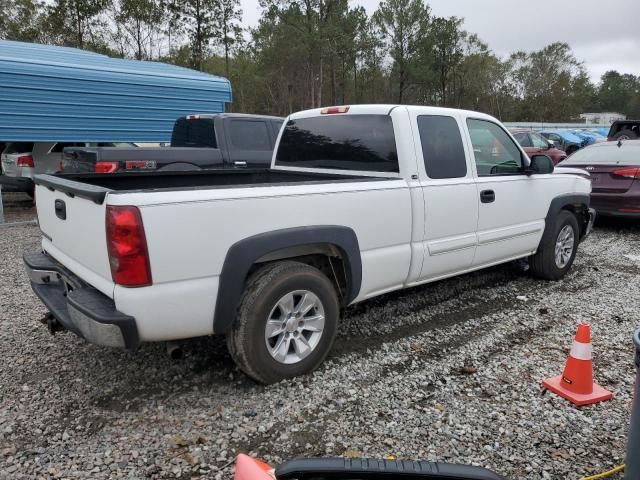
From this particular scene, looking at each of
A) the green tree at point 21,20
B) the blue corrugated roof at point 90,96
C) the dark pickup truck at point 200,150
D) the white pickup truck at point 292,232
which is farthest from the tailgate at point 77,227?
the green tree at point 21,20

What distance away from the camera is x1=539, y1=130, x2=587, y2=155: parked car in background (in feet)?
78.2

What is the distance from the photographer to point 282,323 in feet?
10.6

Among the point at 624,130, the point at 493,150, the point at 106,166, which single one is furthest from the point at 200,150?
the point at 624,130

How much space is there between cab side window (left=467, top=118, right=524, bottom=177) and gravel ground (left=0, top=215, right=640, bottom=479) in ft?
4.48

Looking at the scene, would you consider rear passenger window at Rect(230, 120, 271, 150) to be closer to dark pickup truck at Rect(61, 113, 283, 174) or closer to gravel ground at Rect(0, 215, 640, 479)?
dark pickup truck at Rect(61, 113, 283, 174)

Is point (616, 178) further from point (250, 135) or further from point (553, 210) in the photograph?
point (250, 135)

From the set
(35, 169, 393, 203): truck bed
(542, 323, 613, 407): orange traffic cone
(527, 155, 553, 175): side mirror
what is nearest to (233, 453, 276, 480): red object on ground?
(35, 169, 393, 203): truck bed

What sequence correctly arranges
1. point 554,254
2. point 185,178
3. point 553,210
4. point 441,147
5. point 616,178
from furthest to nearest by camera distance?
point 616,178 → point 554,254 → point 553,210 → point 185,178 → point 441,147

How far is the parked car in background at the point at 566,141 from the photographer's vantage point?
23828mm

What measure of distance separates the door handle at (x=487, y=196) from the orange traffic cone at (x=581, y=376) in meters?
1.58

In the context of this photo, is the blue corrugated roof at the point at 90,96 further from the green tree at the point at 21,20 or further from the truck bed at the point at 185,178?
the green tree at the point at 21,20

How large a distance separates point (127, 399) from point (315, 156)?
8.27ft

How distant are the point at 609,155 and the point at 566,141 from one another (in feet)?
62.9

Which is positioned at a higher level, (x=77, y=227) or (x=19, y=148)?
(x=19, y=148)
